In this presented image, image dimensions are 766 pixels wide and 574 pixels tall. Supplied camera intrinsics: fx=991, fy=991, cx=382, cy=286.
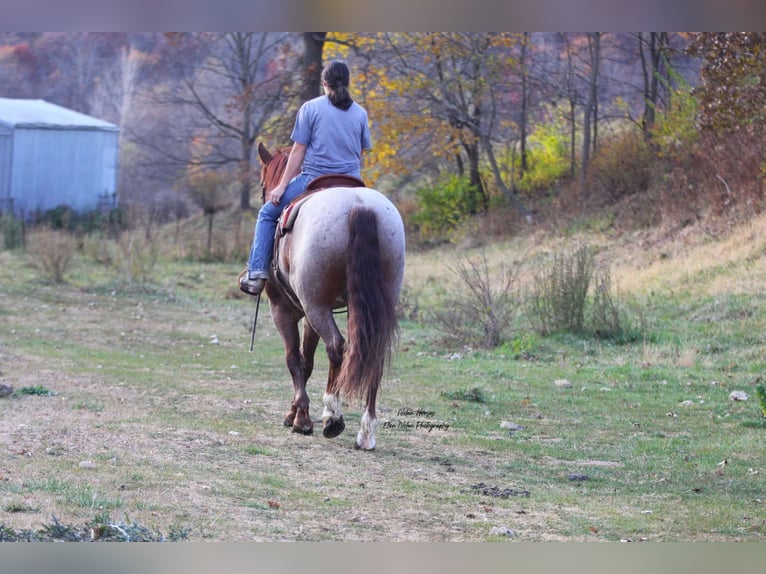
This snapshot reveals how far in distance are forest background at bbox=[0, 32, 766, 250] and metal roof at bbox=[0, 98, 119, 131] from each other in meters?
2.92

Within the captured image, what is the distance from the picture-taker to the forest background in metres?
17.6

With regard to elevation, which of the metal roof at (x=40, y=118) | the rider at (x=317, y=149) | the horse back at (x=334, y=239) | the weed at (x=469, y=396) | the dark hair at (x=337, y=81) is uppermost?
the metal roof at (x=40, y=118)

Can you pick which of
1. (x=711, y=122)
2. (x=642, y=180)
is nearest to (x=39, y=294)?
(x=711, y=122)

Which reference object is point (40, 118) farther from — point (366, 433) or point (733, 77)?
point (366, 433)

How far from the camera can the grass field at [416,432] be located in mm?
5066

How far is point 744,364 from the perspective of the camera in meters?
10.2

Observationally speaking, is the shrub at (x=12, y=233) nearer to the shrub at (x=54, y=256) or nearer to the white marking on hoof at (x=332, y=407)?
the shrub at (x=54, y=256)

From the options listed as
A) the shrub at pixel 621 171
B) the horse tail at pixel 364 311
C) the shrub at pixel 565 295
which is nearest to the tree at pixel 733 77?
the shrub at pixel 621 171

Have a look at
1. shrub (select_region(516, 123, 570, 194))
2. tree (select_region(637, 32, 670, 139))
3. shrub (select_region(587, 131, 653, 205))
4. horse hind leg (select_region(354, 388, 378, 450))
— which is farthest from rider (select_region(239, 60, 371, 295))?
shrub (select_region(516, 123, 570, 194))

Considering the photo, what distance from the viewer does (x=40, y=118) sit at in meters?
28.8

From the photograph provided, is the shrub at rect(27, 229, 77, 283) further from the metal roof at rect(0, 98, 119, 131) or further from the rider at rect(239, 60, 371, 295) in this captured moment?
the metal roof at rect(0, 98, 119, 131)

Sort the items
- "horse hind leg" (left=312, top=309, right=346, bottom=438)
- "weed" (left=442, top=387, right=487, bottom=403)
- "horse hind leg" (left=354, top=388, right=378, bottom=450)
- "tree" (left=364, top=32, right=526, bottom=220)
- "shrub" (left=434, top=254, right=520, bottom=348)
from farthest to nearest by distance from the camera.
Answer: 1. "tree" (left=364, top=32, right=526, bottom=220)
2. "shrub" (left=434, top=254, right=520, bottom=348)
3. "weed" (left=442, top=387, right=487, bottom=403)
4. "horse hind leg" (left=354, top=388, right=378, bottom=450)
5. "horse hind leg" (left=312, top=309, right=346, bottom=438)

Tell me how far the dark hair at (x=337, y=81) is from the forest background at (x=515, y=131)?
30.5 ft

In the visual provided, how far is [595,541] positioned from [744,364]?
6.13 m
